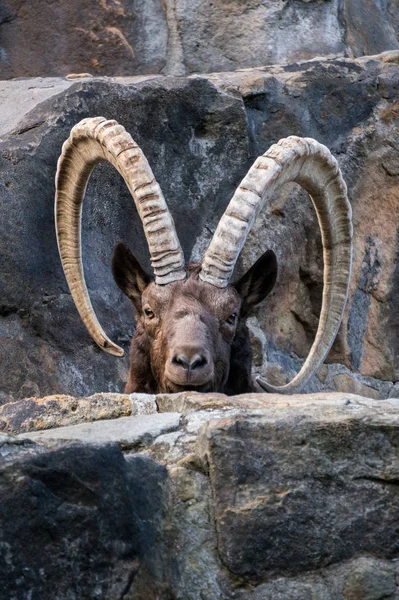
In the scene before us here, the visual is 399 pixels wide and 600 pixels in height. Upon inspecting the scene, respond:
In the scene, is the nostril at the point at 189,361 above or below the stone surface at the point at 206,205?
below

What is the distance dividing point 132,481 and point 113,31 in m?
6.39

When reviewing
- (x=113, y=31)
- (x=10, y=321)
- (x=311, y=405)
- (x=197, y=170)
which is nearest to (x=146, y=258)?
(x=197, y=170)

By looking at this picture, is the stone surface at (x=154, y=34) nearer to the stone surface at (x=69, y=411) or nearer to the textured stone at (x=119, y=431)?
the stone surface at (x=69, y=411)

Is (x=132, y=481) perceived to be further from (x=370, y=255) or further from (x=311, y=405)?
(x=370, y=255)

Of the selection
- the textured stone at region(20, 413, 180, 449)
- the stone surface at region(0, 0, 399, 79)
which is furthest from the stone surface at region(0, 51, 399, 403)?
the textured stone at region(20, 413, 180, 449)

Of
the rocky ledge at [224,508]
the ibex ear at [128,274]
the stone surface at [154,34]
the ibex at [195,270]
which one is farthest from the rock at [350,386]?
the rocky ledge at [224,508]

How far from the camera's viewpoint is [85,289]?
27.2ft

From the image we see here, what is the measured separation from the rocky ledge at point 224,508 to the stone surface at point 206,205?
3.79 metres

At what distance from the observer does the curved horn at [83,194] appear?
7.50 m

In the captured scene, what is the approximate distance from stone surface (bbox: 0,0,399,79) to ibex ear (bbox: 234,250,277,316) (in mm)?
2620

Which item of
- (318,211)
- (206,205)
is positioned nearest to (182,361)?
(318,211)

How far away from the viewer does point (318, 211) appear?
27.9 ft

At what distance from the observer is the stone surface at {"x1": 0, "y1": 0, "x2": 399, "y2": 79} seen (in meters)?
10.2

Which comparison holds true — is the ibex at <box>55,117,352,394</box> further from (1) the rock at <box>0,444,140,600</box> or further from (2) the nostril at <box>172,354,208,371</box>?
(1) the rock at <box>0,444,140,600</box>
